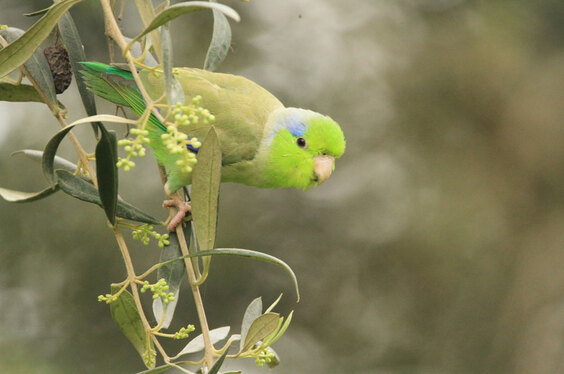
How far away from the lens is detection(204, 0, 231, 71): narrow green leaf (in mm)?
1464

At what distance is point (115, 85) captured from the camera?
1767 mm

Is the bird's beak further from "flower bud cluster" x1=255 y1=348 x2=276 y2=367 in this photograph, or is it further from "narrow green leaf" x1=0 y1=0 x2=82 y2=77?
"narrow green leaf" x1=0 y1=0 x2=82 y2=77

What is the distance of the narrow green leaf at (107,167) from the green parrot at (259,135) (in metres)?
0.65

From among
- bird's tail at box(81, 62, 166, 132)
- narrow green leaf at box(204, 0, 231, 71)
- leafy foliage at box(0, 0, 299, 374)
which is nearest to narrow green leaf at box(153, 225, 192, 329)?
leafy foliage at box(0, 0, 299, 374)

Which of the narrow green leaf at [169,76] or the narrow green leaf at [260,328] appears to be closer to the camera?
the narrow green leaf at [169,76]

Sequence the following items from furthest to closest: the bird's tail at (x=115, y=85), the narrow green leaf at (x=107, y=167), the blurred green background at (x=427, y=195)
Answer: the blurred green background at (x=427, y=195) < the bird's tail at (x=115, y=85) < the narrow green leaf at (x=107, y=167)

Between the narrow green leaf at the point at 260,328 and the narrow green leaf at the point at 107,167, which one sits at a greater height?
the narrow green leaf at the point at 107,167

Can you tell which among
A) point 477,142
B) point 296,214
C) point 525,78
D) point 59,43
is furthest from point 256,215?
point 59,43

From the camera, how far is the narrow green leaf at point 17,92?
136 centimetres

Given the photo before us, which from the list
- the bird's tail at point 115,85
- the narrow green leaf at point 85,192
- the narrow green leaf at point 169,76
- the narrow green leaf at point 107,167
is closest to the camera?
the narrow green leaf at point 169,76

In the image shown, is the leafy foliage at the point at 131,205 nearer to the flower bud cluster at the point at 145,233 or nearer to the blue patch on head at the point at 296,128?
the flower bud cluster at the point at 145,233

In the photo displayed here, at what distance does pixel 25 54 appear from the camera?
1172 millimetres

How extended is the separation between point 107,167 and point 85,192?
153 mm

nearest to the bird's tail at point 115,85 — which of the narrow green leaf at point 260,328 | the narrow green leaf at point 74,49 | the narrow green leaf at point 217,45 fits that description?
the narrow green leaf at point 74,49
